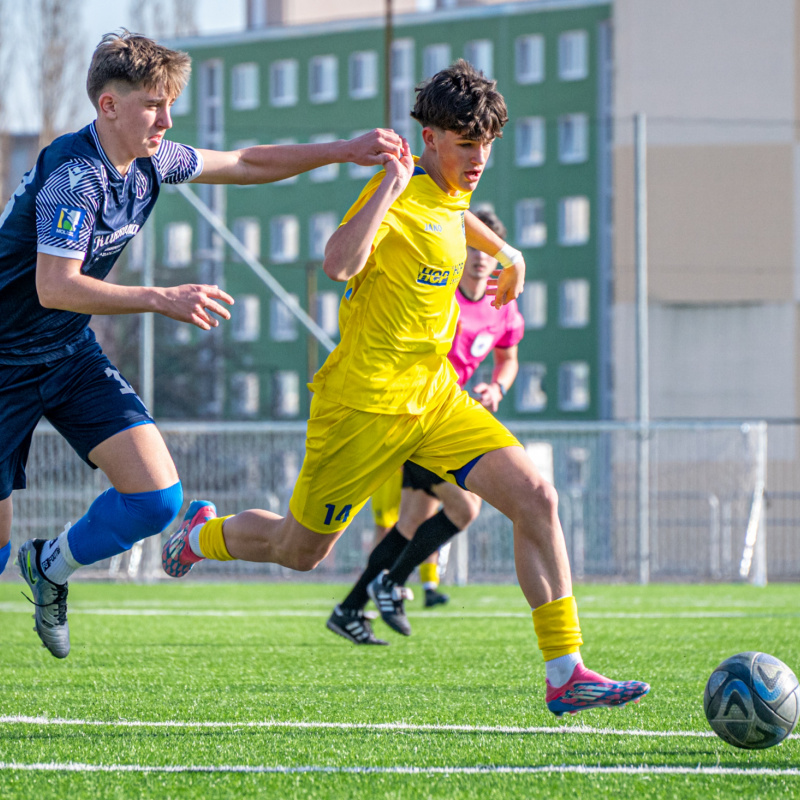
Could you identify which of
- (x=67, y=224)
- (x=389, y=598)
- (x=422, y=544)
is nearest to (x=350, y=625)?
(x=389, y=598)

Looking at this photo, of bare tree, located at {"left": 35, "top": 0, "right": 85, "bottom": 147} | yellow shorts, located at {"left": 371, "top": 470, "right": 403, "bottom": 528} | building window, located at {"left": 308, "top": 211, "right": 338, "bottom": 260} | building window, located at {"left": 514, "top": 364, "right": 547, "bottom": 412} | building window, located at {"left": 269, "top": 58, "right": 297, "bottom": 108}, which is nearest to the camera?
yellow shorts, located at {"left": 371, "top": 470, "right": 403, "bottom": 528}

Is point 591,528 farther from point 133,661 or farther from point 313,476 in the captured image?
point 313,476

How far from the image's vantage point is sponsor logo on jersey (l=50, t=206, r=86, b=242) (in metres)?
4.03

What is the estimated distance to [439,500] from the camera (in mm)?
7344

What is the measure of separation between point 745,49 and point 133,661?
30.0 meters

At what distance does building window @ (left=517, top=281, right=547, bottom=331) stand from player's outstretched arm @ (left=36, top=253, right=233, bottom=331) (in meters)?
42.9

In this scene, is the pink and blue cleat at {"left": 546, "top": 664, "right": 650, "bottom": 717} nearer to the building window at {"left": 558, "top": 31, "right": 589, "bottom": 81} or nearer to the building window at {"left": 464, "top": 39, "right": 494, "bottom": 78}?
the building window at {"left": 558, "top": 31, "right": 589, "bottom": 81}

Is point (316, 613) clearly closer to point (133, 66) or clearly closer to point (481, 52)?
point (133, 66)

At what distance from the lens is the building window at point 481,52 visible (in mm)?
46969

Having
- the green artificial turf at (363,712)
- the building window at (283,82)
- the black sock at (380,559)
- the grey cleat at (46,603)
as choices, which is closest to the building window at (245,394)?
the building window at (283,82)

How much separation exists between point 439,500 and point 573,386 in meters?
40.0

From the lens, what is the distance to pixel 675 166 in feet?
112

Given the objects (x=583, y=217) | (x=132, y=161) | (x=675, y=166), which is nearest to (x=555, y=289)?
(x=583, y=217)

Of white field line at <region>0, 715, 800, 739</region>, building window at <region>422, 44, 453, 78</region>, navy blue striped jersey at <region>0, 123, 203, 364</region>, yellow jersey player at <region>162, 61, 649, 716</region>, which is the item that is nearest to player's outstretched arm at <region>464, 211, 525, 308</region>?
yellow jersey player at <region>162, 61, 649, 716</region>
